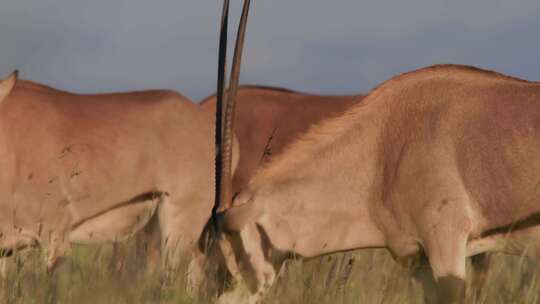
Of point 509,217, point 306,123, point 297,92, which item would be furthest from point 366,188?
point 297,92

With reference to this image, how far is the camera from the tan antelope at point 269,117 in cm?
1085

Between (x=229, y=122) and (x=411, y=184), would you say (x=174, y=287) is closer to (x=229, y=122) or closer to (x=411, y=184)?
A: (x=229, y=122)

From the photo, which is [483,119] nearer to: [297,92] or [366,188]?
[366,188]

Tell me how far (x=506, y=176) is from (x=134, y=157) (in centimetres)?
407

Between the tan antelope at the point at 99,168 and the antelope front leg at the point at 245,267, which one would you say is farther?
the tan antelope at the point at 99,168

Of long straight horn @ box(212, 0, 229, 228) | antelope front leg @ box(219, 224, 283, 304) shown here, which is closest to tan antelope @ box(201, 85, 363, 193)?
long straight horn @ box(212, 0, 229, 228)

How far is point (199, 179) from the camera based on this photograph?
9977mm

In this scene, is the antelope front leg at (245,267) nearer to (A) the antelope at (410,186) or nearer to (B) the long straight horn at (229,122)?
(A) the antelope at (410,186)

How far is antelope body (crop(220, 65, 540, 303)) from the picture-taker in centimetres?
671

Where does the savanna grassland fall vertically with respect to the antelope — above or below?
below

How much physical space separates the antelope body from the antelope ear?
101 inches

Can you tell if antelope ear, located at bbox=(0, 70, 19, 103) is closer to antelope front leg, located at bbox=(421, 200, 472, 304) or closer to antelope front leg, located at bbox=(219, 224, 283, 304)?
antelope front leg, located at bbox=(219, 224, 283, 304)

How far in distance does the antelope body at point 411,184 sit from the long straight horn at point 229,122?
117mm

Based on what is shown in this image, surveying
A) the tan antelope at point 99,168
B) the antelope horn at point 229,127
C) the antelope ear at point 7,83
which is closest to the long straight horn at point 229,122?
the antelope horn at point 229,127
